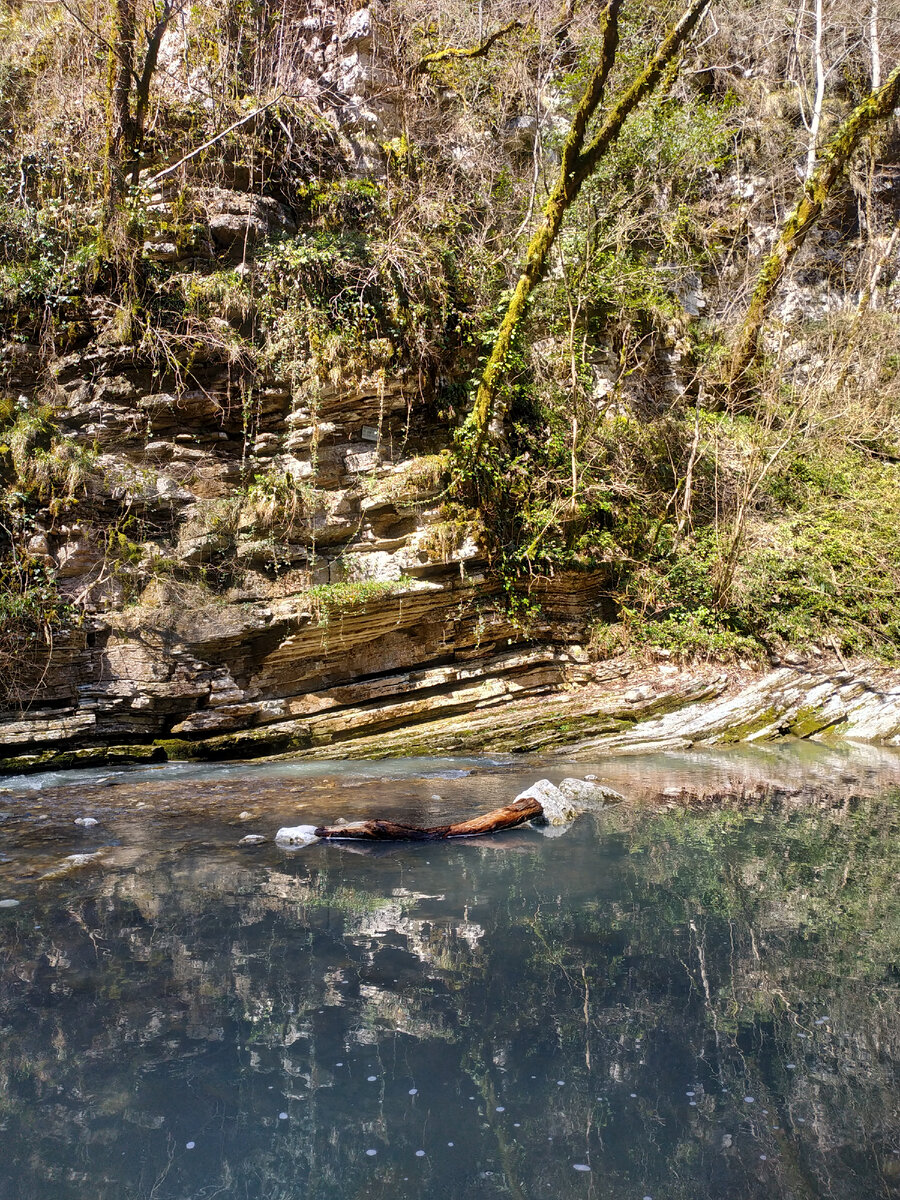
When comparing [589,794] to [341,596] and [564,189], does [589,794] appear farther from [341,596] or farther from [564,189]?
[564,189]

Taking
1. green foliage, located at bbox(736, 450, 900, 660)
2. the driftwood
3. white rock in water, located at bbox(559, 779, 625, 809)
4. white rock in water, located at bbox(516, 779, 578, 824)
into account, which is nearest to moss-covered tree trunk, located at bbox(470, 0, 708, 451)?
green foliage, located at bbox(736, 450, 900, 660)

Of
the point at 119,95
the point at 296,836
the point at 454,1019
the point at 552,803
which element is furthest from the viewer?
the point at 119,95

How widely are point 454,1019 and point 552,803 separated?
2.98m

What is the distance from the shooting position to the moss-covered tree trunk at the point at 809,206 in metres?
12.1

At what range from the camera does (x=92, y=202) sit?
962cm

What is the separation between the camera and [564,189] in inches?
404

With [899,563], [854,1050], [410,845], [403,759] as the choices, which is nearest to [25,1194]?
[854,1050]

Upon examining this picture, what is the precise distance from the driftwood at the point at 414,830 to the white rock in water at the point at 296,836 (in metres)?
0.07

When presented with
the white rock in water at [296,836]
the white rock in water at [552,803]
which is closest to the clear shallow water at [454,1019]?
the white rock in water at [296,836]

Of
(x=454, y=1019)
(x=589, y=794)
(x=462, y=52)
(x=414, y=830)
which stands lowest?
(x=589, y=794)

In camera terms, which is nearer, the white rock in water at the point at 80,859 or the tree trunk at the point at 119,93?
the white rock in water at the point at 80,859

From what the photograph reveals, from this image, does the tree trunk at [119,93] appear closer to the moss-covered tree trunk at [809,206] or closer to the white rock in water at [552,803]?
the white rock in water at [552,803]

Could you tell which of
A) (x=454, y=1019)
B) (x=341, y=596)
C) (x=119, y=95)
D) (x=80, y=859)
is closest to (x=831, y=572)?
(x=341, y=596)

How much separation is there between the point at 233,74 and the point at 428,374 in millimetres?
5288
